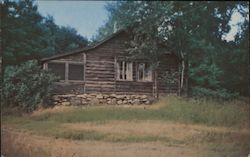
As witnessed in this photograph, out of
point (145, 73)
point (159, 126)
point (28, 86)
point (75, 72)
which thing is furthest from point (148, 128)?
point (28, 86)

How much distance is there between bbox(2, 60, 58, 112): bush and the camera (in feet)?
8.60

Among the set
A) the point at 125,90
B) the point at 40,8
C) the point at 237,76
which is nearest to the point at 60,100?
the point at 125,90

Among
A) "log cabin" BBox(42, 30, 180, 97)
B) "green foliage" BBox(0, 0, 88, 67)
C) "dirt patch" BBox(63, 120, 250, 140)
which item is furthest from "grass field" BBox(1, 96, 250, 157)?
"green foliage" BBox(0, 0, 88, 67)

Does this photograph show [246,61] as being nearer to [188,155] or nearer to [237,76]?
[237,76]

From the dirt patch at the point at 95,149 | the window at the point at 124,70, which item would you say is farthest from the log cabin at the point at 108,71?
the dirt patch at the point at 95,149

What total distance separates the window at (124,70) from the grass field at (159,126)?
0.60 feet

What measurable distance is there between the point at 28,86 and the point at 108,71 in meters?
0.47

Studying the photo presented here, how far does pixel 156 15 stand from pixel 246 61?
646mm

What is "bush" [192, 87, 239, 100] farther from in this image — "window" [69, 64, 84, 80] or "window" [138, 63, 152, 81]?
"window" [69, 64, 84, 80]

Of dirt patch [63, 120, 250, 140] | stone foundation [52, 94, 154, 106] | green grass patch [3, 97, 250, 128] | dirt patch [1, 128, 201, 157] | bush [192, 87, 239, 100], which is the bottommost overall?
dirt patch [1, 128, 201, 157]

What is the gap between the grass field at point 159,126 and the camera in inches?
103

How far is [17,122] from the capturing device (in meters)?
2.76

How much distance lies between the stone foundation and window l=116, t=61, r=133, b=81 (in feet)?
0.39

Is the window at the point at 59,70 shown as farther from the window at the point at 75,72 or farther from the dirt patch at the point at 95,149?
the dirt patch at the point at 95,149
